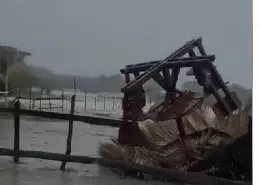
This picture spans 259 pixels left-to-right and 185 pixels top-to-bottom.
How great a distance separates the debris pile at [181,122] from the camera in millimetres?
1396

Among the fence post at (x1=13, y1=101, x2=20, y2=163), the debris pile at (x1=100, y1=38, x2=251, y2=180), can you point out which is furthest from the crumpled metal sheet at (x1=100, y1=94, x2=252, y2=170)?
the fence post at (x1=13, y1=101, x2=20, y2=163)

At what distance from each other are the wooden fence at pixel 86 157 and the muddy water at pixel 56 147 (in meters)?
0.02

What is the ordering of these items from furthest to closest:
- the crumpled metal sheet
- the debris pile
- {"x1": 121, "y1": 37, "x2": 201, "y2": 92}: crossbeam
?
the crumpled metal sheet → the debris pile → {"x1": 121, "y1": 37, "x2": 201, "y2": 92}: crossbeam

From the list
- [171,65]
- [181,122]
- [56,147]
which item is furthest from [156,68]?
[56,147]

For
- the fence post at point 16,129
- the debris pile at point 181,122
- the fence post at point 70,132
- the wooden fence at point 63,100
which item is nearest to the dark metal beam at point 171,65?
the debris pile at point 181,122

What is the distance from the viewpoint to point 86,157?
1654mm

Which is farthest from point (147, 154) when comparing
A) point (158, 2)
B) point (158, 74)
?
point (158, 2)

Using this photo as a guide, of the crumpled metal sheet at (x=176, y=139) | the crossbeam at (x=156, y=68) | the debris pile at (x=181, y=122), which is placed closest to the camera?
the crossbeam at (x=156, y=68)

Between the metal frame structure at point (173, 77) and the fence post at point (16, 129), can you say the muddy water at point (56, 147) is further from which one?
the metal frame structure at point (173, 77)

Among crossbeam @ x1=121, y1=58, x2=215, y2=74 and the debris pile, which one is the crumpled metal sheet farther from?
crossbeam @ x1=121, y1=58, x2=215, y2=74

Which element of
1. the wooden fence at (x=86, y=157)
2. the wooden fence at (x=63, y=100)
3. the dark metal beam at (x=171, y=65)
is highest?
the dark metal beam at (x=171, y=65)

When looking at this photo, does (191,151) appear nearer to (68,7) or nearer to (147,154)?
(147,154)

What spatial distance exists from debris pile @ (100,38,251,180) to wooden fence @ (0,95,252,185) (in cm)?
3

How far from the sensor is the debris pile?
4.58ft
